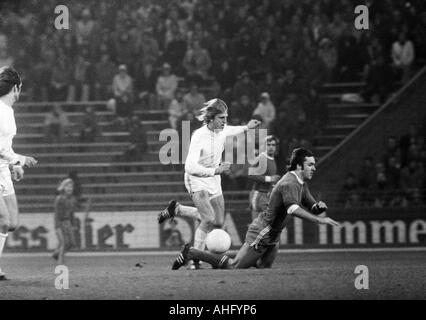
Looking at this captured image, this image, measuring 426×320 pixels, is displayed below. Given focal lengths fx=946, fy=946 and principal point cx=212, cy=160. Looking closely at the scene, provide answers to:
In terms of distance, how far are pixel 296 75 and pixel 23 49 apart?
8.06 meters

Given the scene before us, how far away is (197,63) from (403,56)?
5.54 metres

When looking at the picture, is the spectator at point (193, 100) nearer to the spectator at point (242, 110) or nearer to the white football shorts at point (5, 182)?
the spectator at point (242, 110)

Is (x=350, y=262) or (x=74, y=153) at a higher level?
(x=74, y=153)

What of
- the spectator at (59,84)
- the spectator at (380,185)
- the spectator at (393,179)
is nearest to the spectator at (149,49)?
the spectator at (59,84)

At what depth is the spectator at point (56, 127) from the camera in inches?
991

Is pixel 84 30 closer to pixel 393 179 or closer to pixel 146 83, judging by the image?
pixel 146 83

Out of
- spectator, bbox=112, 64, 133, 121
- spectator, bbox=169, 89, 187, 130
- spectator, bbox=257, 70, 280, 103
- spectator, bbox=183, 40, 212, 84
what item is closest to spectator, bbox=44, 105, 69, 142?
spectator, bbox=112, 64, 133, 121

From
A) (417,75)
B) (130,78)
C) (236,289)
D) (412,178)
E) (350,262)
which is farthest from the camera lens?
(130,78)

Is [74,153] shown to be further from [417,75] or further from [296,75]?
[417,75]

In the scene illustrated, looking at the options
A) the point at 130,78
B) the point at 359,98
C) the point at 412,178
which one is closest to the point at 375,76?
the point at 359,98

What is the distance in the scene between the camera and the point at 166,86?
25.1 metres

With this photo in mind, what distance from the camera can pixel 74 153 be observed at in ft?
81.1

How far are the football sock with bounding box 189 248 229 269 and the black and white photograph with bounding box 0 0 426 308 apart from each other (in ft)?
10.1

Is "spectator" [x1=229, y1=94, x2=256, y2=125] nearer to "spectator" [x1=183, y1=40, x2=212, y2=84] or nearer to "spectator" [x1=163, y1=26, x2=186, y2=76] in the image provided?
"spectator" [x1=183, y1=40, x2=212, y2=84]
